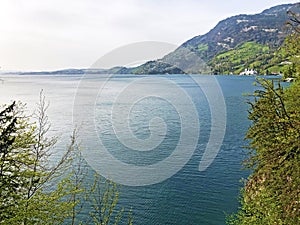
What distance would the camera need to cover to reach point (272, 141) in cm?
1259

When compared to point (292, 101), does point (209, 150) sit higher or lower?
lower

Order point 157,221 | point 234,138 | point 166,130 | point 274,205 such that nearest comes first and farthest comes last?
point 274,205 < point 157,221 < point 234,138 < point 166,130

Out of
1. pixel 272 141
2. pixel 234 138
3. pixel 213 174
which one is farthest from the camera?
pixel 234 138

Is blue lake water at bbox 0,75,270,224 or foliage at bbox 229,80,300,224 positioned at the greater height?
foliage at bbox 229,80,300,224

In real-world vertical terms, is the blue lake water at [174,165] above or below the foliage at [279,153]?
below

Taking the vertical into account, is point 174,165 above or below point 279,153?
below

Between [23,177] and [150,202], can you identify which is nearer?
[23,177]

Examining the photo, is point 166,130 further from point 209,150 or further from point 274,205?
point 274,205

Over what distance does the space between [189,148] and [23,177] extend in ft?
96.1

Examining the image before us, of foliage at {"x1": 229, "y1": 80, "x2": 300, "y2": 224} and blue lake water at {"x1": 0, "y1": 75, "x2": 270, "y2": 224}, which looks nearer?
foliage at {"x1": 229, "y1": 80, "x2": 300, "y2": 224}

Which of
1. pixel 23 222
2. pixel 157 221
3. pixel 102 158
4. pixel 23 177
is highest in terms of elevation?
pixel 23 177

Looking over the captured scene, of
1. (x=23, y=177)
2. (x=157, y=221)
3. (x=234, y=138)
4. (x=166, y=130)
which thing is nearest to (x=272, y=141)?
(x=23, y=177)

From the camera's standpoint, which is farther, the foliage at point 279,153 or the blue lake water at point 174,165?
the blue lake water at point 174,165

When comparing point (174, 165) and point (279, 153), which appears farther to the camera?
point (174, 165)
